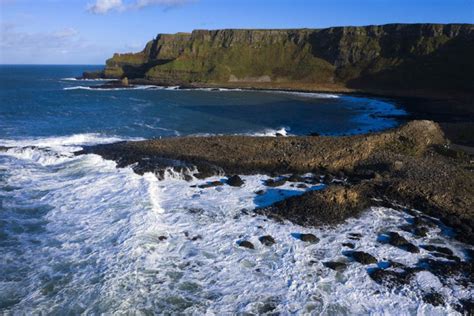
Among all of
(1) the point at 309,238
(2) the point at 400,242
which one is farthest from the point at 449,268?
(1) the point at 309,238

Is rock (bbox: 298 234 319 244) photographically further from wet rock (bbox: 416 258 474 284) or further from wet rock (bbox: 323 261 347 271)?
wet rock (bbox: 416 258 474 284)

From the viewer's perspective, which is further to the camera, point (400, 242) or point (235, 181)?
point (235, 181)

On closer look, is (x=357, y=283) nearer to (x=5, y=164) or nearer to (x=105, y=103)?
(x=5, y=164)

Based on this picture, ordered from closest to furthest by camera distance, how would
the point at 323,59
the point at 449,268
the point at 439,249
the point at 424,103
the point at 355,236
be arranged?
the point at 449,268 < the point at 439,249 < the point at 355,236 < the point at 424,103 < the point at 323,59

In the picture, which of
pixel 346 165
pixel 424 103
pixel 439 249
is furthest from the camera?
pixel 424 103

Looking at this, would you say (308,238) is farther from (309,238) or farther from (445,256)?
(445,256)

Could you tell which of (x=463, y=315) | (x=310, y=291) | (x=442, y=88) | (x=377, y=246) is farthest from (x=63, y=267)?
(x=442, y=88)

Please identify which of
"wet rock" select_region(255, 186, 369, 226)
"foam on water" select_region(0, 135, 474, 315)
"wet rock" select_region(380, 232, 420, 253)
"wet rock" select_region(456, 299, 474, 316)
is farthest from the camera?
"wet rock" select_region(255, 186, 369, 226)

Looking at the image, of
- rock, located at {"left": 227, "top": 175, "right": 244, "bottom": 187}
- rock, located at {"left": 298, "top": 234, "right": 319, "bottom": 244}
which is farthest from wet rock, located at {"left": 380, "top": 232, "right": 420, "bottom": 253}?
rock, located at {"left": 227, "top": 175, "right": 244, "bottom": 187}
